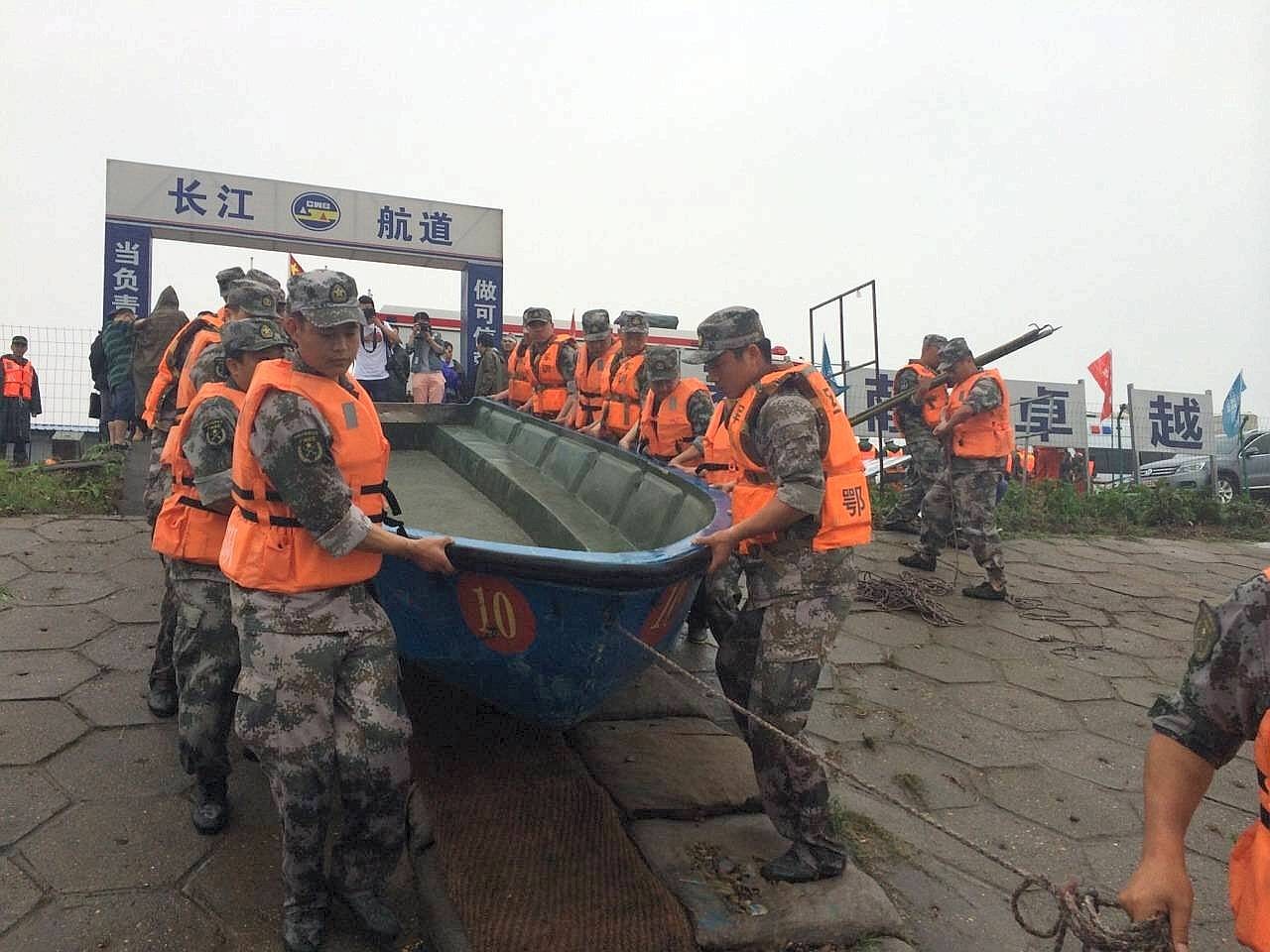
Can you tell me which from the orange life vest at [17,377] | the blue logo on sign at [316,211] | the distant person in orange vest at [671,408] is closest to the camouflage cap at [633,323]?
the distant person in orange vest at [671,408]

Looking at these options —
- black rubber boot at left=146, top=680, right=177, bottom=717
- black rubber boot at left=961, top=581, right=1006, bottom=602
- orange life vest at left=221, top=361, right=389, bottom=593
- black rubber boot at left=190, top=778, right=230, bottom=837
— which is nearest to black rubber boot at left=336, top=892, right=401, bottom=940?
black rubber boot at left=190, top=778, right=230, bottom=837

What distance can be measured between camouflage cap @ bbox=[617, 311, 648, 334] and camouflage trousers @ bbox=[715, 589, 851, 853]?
3.83 meters

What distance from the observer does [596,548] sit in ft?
13.7

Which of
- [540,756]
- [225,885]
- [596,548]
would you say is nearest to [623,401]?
[596,548]

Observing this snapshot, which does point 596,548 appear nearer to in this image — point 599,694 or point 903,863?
point 599,694

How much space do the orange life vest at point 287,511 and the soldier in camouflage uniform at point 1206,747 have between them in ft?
6.11

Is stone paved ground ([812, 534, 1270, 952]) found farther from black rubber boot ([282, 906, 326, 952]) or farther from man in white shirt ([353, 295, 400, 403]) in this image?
man in white shirt ([353, 295, 400, 403])

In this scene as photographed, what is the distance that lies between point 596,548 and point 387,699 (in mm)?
1961

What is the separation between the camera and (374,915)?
7.59ft

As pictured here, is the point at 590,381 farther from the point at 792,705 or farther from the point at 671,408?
the point at 792,705

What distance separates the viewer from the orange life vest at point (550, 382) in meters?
7.47

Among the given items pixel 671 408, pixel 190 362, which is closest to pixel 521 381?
pixel 671 408

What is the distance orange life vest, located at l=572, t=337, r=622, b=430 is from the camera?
6703mm

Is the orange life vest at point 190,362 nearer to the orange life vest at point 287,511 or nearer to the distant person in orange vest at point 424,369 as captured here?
the orange life vest at point 287,511
